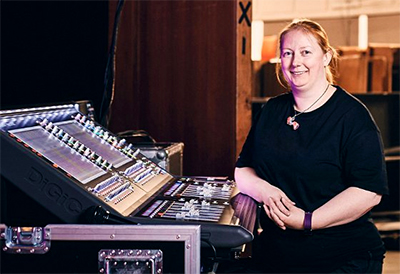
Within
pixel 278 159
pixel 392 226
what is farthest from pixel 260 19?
pixel 278 159

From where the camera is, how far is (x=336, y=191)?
6.46 feet

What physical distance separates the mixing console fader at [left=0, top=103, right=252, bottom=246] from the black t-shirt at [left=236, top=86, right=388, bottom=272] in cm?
22

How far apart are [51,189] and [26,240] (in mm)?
145

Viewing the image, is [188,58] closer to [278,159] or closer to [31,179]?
[278,159]

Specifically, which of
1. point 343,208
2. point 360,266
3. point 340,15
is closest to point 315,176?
point 343,208

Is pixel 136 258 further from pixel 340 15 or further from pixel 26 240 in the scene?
pixel 340 15

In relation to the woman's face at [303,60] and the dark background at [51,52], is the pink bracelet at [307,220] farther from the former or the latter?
the dark background at [51,52]

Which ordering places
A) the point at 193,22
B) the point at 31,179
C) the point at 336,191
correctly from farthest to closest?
1. the point at 193,22
2. the point at 336,191
3. the point at 31,179

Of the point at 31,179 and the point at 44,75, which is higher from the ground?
the point at 44,75

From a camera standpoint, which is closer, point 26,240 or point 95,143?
point 26,240

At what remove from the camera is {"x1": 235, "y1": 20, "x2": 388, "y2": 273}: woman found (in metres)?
1.91

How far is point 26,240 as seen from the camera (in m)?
1.48

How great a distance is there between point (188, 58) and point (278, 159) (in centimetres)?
155

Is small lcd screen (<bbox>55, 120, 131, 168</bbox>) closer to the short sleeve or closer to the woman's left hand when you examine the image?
the woman's left hand
